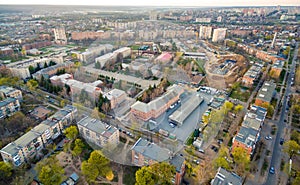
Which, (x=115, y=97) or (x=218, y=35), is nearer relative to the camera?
(x=115, y=97)

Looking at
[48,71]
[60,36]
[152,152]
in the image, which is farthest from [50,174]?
[60,36]

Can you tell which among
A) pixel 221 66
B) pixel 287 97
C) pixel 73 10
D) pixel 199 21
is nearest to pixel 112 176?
pixel 287 97

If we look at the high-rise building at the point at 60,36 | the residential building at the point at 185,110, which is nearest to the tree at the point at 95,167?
the residential building at the point at 185,110

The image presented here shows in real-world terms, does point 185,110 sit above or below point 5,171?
above

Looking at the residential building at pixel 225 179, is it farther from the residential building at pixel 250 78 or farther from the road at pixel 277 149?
the residential building at pixel 250 78

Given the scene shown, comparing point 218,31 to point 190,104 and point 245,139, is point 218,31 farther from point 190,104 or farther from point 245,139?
point 245,139

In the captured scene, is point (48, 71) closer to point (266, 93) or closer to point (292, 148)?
point (266, 93)

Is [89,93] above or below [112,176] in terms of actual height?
above
